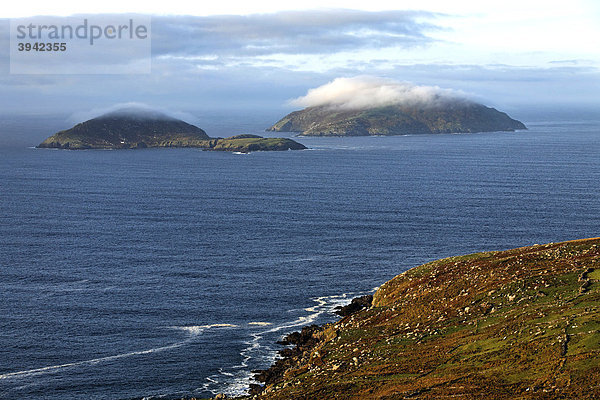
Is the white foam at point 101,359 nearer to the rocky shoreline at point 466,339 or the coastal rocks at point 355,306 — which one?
the rocky shoreline at point 466,339

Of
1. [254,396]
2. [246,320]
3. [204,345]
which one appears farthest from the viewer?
[246,320]

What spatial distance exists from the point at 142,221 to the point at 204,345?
84.5 metres

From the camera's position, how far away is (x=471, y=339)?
66312 millimetres

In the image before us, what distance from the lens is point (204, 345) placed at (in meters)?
85.2

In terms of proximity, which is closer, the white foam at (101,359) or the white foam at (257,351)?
the white foam at (257,351)

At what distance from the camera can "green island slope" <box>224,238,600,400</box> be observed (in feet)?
177

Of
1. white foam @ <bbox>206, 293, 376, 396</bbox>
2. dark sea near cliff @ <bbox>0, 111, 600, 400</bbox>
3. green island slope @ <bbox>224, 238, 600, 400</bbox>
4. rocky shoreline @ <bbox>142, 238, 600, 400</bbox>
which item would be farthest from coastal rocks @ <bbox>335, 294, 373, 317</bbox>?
dark sea near cliff @ <bbox>0, 111, 600, 400</bbox>

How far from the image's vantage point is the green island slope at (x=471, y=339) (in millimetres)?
54100

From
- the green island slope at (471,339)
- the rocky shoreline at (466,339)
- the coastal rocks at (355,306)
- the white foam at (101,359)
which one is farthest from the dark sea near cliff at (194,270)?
the green island slope at (471,339)

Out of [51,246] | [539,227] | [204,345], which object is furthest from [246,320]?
[539,227]

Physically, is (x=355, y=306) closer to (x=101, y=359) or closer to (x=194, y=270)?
(x=194, y=270)

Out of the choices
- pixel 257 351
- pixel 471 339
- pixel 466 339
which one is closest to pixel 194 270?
pixel 257 351

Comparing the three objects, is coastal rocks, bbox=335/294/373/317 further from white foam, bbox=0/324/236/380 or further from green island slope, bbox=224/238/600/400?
white foam, bbox=0/324/236/380

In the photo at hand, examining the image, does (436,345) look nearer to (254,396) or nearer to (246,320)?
(254,396)
